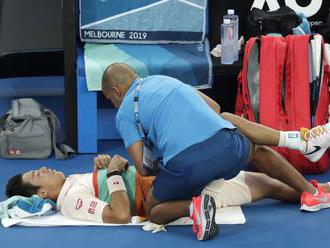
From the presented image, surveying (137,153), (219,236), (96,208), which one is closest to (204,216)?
(219,236)

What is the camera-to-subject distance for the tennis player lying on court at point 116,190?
3.11m

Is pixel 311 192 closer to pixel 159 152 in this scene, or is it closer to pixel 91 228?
pixel 159 152

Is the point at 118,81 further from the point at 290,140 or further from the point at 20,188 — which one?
the point at 290,140

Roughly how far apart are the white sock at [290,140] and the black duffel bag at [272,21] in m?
1.14

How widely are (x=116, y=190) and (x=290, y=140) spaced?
85cm

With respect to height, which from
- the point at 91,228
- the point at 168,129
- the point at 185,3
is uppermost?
the point at 185,3

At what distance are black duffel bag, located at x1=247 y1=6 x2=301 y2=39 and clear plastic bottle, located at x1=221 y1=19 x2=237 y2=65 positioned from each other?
6.6 inches

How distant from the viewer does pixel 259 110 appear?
3.93 m

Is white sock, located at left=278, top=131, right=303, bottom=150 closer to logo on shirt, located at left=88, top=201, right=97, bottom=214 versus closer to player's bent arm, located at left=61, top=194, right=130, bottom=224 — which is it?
player's bent arm, located at left=61, top=194, right=130, bottom=224

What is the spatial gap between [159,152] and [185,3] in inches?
64.4

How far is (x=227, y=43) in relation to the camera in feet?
14.2

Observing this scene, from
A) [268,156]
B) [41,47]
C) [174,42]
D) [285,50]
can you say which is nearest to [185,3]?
[174,42]

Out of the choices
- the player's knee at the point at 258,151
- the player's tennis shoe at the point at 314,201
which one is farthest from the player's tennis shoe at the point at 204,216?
the player's tennis shoe at the point at 314,201

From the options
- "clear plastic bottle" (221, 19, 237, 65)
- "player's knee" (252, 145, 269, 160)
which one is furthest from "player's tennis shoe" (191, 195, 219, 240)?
"clear plastic bottle" (221, 19, 237, 65)
